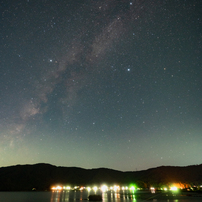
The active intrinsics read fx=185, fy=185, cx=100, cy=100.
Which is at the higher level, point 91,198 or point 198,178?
point 198,178

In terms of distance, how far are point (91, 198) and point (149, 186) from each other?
12646 centimetres

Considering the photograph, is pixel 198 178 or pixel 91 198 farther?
pixel 198 178

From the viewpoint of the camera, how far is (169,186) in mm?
147625

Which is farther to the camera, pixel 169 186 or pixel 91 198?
pixel 169 186

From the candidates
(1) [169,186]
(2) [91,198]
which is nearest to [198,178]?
(1) [169,186]

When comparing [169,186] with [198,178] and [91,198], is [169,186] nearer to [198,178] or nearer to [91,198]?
[198,178]

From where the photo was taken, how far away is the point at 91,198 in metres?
51.2

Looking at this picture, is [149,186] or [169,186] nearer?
[169,186]

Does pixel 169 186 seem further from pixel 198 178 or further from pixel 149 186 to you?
pixel 198 178

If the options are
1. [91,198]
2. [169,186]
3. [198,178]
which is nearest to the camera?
[91,198]

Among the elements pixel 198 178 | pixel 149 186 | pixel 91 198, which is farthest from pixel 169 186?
pixel 91 198

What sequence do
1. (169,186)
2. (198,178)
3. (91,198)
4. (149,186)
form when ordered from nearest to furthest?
(91,198) < (169,186) < (149,186) < (198,178)

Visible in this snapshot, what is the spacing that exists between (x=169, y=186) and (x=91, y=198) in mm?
119512

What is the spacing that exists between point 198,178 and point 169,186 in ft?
237
